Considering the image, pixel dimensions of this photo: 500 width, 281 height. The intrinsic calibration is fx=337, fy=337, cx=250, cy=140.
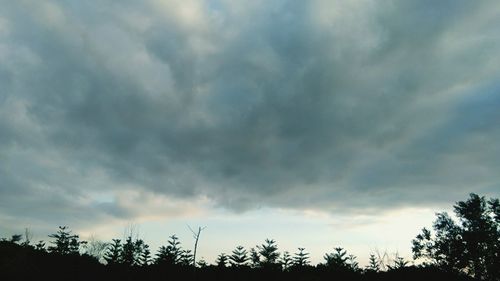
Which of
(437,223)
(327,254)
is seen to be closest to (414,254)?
(437,223)

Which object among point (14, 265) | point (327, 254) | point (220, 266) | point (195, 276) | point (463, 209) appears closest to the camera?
point (14, 265)

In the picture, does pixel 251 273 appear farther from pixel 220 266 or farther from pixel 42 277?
pixel 42 277

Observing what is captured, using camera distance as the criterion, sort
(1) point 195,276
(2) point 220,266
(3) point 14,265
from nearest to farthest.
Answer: (3) point 14,265
(1) point 195,276
(2) point 220,266

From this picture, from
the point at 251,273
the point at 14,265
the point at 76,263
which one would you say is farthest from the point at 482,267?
the point at 14,265

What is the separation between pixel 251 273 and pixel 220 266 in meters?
2.33

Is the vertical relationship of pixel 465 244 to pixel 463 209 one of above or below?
below

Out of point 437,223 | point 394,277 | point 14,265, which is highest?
point 437,223

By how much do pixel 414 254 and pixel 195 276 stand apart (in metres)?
52.2

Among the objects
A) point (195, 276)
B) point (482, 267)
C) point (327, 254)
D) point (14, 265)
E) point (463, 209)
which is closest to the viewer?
point (14, 265)

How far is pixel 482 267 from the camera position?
51.6m

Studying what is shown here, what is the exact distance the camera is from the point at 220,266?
2166 centimetres

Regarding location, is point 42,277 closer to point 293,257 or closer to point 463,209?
point 293,257

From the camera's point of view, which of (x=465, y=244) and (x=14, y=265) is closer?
(x=14, y=265)

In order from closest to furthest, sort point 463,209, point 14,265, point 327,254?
1. point 14,265
2. point 327,254
3. point 463,209
